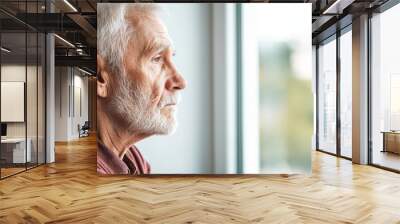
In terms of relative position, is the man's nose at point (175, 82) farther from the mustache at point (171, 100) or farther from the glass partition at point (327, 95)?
the glass partition at point (327, 95)

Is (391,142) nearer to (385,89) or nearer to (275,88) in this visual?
(385,89)

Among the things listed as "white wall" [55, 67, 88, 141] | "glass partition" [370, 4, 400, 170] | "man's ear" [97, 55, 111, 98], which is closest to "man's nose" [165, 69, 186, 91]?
"man's ear" [97, 55, 111, 98]

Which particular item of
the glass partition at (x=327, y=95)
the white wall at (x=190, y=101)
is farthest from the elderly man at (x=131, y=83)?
the glass partition at (x=327, y=95)

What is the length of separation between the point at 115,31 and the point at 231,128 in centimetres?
247

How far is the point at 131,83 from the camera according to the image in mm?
5910

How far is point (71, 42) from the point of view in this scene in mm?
11172

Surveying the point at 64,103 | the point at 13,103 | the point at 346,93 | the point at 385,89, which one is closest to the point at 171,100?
the point at 13,103

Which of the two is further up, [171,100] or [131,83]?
[131,83]

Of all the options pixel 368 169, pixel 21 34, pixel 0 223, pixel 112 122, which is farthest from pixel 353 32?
pixel 0 223

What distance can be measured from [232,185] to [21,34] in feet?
15.4

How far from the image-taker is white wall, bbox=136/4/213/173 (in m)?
6.07

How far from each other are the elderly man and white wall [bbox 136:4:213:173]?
14 centimetres

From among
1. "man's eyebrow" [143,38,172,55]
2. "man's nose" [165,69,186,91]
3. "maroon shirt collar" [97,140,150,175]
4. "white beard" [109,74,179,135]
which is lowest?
"maroon shirt collar" [97,140,150,175]

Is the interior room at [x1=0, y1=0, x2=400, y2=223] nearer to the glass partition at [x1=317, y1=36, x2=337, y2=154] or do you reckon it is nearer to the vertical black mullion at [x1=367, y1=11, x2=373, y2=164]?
the vertical black mullion at [x1=367, y1=11, x2=373, y2=164]
